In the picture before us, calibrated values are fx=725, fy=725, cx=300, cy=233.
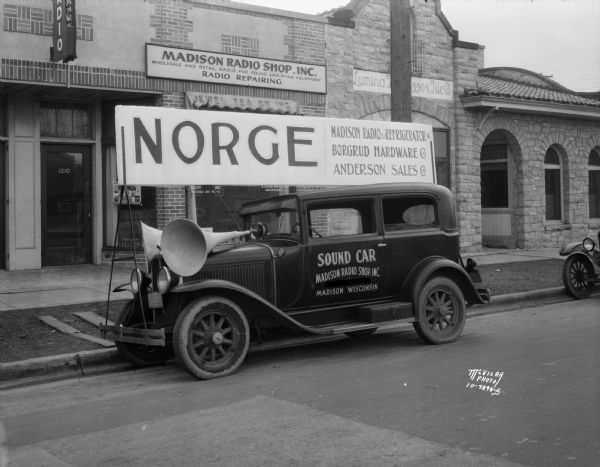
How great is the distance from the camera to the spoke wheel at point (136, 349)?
7.30 metres

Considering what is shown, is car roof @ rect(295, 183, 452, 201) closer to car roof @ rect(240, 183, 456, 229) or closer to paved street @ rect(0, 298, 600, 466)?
car roof @ rect(240, 183, 456, 229)

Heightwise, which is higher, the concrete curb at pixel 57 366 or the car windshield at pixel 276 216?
the car windshield at pixel 276 216

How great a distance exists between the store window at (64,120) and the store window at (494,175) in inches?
435

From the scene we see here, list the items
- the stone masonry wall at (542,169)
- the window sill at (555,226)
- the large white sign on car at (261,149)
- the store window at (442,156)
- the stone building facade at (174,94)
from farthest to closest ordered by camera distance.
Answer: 1. the window sill at (555,226)
2. the stone masonry wall at (542,169)
3. the store window at (442,156)
4. the stone building facade at (174,94)
5. the large white sign on car at (261,149)

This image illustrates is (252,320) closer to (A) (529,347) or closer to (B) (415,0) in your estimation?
(A) (529,347)

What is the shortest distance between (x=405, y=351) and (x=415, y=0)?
11844 millimetres

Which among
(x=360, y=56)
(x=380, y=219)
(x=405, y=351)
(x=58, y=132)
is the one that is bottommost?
(x=405, y=351)

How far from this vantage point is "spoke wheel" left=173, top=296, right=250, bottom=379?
6.56m

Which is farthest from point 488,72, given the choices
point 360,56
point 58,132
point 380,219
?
point 380,219

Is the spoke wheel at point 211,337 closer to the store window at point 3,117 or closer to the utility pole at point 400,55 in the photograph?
the utility pole at point 400,55

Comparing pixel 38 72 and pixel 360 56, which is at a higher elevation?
pixel 360 56

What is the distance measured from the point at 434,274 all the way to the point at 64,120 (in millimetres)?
8839

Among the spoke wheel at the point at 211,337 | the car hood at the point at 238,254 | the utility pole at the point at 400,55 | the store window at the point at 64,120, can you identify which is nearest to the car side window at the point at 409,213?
the car hood at the point at 238,254

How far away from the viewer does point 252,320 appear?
23.5 ft
